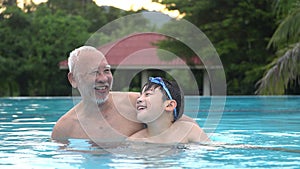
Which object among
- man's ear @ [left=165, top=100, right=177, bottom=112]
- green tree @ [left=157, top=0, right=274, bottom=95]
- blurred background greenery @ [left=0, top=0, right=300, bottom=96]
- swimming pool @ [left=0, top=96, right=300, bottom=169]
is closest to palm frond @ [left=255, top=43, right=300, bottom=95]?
blurred background greenery @ [left=0, top=0, right=300, bottom=96]

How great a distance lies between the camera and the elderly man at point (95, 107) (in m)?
5.03

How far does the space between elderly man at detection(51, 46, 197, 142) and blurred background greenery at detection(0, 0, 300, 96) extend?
15767 millimetres

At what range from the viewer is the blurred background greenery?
2423 cm

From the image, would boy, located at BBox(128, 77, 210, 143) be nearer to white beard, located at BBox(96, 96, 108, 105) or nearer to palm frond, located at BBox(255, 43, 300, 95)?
white beard, located at BBox(96, 96, 108, 105)

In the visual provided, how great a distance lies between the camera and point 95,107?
5.37 metres

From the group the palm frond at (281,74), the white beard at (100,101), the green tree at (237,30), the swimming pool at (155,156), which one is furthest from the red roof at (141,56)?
the white beard at (100,101)

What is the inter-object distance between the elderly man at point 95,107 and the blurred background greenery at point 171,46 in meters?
15.8

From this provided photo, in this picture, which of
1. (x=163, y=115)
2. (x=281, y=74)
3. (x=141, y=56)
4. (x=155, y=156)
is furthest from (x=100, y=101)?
(x=141, y=56)

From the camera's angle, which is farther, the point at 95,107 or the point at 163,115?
the point at 95,107

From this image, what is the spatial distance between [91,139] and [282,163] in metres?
1.69

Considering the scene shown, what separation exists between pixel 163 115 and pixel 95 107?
2.27 feet

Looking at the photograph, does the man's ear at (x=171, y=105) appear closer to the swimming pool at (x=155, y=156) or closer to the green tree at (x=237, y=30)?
the swimming pool at (x=155, y=156)

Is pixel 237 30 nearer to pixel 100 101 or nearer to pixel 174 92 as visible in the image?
pixel 100 101

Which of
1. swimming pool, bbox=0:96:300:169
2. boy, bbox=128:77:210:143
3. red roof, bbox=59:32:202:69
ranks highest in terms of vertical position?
red roof, bbox=59:32:202:69
